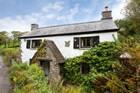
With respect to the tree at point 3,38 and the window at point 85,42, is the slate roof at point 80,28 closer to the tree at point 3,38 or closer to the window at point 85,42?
the window at point 85,42

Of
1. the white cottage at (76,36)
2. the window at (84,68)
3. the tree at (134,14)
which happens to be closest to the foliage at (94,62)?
the window at (84,68)

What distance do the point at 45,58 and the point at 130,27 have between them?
16.0 metres

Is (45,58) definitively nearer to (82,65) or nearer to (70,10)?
(82,65)

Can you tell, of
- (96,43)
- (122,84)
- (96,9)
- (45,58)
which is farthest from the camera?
(96,9)

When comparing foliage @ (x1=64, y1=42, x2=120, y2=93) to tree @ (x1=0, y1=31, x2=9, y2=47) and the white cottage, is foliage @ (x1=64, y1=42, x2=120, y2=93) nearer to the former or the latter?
the white cottage

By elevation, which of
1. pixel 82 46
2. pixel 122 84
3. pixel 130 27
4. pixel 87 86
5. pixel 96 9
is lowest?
pixel 87 86

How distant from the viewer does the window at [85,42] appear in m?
21.6

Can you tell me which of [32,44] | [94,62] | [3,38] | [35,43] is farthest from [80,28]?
[3,38]

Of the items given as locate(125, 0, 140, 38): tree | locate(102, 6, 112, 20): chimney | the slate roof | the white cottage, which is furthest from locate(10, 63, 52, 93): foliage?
locate(125, 0, 140, 38): tree

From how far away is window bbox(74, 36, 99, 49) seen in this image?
70.8 ft

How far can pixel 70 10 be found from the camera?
3095 centimetres

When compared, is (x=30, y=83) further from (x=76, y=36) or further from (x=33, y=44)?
(x=33, y=44)

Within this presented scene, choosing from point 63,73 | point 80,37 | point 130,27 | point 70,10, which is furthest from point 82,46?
point 130,27

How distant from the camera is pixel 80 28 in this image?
23750mm
